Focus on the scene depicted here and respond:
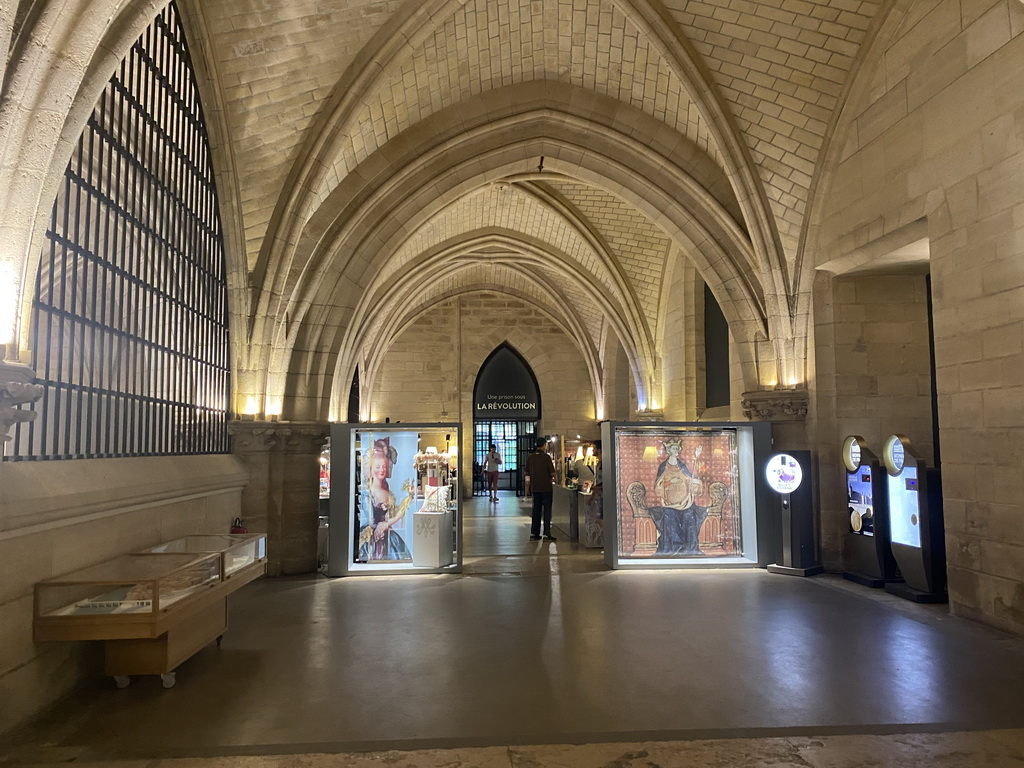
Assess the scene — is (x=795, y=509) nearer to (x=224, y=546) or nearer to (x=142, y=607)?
(x=224, y=546)

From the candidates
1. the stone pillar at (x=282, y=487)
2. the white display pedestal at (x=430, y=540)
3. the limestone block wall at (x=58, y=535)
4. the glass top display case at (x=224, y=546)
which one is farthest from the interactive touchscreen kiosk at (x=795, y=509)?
the limestone block wall at (x=58, y=535)

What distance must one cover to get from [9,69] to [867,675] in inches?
208

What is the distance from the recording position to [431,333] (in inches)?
751

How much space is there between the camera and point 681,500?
25.5 ft

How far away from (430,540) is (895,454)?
4.55 m

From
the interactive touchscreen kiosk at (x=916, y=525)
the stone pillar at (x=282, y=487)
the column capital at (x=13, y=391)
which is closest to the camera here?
the column capital at (x=13, y=391)

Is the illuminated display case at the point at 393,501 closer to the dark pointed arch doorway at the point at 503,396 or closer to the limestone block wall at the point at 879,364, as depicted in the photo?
the limestone block wall at the point at 879,364

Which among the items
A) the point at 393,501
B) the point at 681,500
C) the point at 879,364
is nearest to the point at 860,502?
the point at 879,364

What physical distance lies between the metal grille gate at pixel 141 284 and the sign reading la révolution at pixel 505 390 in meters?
12.0

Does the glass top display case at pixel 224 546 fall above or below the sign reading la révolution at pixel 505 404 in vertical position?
below

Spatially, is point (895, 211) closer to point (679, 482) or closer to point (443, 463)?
point (679, 482)

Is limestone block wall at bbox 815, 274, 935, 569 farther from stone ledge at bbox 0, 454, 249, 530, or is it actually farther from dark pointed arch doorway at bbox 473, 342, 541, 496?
dark pointed arch doorway at bbox 473, 342, 541, 496

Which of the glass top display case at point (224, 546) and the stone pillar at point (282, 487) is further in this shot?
the stone pillar at point (282, 487)

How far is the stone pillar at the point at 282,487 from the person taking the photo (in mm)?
7449
